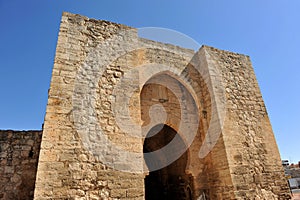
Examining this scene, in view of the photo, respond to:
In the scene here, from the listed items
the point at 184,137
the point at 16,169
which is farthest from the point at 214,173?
the point at 16,169

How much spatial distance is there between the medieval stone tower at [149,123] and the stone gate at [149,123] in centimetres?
2

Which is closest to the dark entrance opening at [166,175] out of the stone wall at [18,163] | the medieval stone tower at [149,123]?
the medieval stone tower at [149,123]

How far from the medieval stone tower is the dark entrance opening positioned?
0.03 m

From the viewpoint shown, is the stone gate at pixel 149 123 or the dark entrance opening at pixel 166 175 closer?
the stone gate at pixel 149 123

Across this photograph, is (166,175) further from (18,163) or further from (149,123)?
(18,163)

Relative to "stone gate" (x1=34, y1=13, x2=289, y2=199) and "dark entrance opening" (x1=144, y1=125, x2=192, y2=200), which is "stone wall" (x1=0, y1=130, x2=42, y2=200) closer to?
"stone gate" (x1=34, y1=13, x2=289, y2=199)

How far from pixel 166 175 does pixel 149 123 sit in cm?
282

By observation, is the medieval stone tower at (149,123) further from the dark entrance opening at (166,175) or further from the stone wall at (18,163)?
the stone wall at (18,163)

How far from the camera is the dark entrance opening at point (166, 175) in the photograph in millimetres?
6395

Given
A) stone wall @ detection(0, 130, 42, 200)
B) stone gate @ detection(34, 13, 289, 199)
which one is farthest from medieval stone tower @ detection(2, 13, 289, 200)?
stone wall @ detection(0, 130, 42, 200)

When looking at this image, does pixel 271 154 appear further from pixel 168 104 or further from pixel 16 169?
pixel 16 169

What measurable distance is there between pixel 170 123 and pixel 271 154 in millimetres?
2962

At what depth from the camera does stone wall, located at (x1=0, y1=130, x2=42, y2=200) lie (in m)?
4.68

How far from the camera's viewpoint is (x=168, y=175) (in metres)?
7.42
